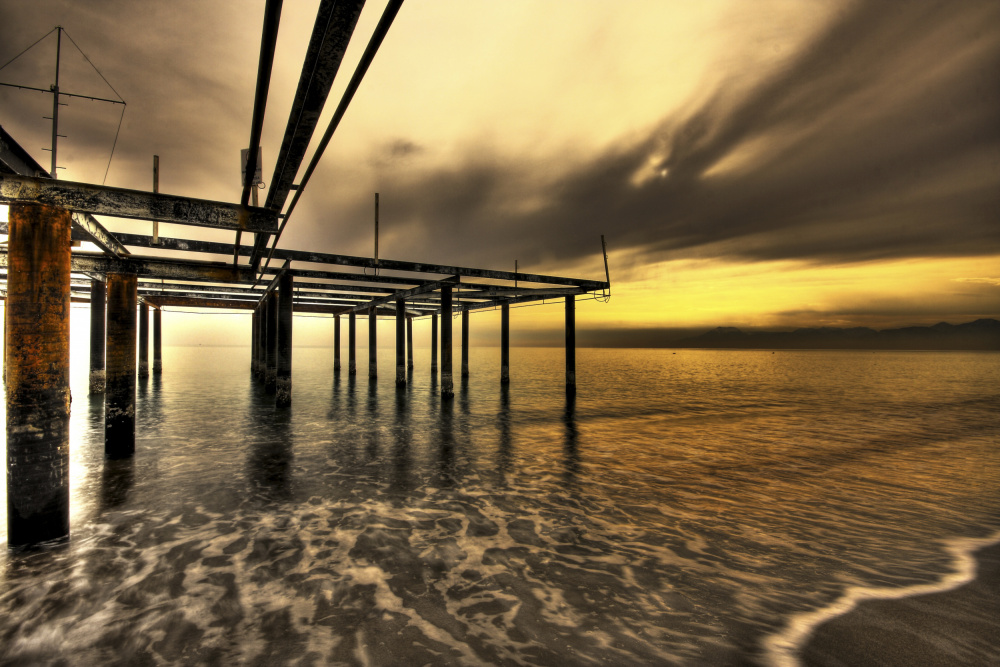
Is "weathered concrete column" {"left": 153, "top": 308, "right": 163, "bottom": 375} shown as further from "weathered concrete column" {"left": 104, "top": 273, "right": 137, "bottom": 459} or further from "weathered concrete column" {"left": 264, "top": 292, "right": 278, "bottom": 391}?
"weathered concrete column" {"left": 104, "top": 273, "right": 137, "bottom": 459}

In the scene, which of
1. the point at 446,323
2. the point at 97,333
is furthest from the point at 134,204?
the point at 97,333

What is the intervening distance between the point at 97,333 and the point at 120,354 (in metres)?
14.4

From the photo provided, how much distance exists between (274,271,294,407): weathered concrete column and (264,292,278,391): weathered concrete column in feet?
2.16

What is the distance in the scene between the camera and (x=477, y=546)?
5.68 metres

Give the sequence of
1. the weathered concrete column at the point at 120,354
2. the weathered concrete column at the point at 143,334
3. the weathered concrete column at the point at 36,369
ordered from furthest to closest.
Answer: the weathered concrete column at the point at 143,334
the weathered concrete column at the point at 120,354
the weathered concrete column at the point at 36,369

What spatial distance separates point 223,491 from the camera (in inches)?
307

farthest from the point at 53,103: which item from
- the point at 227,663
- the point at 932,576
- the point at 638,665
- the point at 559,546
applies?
the point at 932,576

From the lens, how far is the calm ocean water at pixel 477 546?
379 cm

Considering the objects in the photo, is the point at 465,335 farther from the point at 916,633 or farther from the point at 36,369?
A: the point at 916,633

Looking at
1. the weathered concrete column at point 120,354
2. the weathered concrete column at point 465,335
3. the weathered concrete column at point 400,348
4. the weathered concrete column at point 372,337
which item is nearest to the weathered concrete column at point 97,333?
the weathered concrete column at point 120,354

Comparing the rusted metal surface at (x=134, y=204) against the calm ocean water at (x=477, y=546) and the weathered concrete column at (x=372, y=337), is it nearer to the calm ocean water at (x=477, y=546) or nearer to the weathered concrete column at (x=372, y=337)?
the calm ocean water at (x=477, y=546)

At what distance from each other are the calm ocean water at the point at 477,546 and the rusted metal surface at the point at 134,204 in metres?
4.49

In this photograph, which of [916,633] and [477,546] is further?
[477,546]

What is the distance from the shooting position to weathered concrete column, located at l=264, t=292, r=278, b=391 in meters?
18.9
